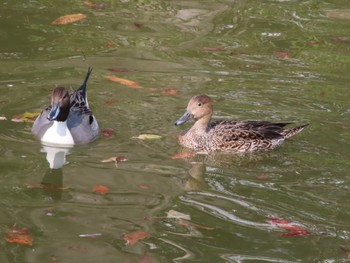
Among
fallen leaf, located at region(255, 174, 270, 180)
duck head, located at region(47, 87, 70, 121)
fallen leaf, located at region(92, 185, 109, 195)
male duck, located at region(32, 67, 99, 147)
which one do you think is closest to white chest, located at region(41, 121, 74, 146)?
male duck, located at region(32, 67, 99, 147)

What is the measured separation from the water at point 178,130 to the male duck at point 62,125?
0.19 meters

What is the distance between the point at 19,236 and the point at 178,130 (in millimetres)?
3462

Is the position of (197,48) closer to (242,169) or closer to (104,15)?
(104,15)

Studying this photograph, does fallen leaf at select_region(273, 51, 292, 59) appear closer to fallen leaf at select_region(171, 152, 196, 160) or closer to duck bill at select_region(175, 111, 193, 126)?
duck bill at select_region(175, 111, 193, 126)

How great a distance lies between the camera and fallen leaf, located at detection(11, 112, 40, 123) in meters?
10.6

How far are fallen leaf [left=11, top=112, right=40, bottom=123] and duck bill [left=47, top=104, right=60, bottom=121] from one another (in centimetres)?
66

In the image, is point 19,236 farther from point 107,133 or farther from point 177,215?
point 107,133

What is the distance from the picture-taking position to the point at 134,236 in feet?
25.7

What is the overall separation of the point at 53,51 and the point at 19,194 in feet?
15.5

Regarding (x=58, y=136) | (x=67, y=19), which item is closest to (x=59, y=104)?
(x=58, y=136)

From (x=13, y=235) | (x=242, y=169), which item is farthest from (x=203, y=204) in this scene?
(x=13, y=235)

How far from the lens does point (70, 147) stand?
Result: 10195 mm

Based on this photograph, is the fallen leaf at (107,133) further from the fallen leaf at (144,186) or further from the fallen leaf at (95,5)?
the fallen leaf at (95,5)

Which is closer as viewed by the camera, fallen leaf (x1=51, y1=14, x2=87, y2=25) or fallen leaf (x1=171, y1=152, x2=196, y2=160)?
fallen leaf (x1=171, y1=152, x2=196, y2=160)
